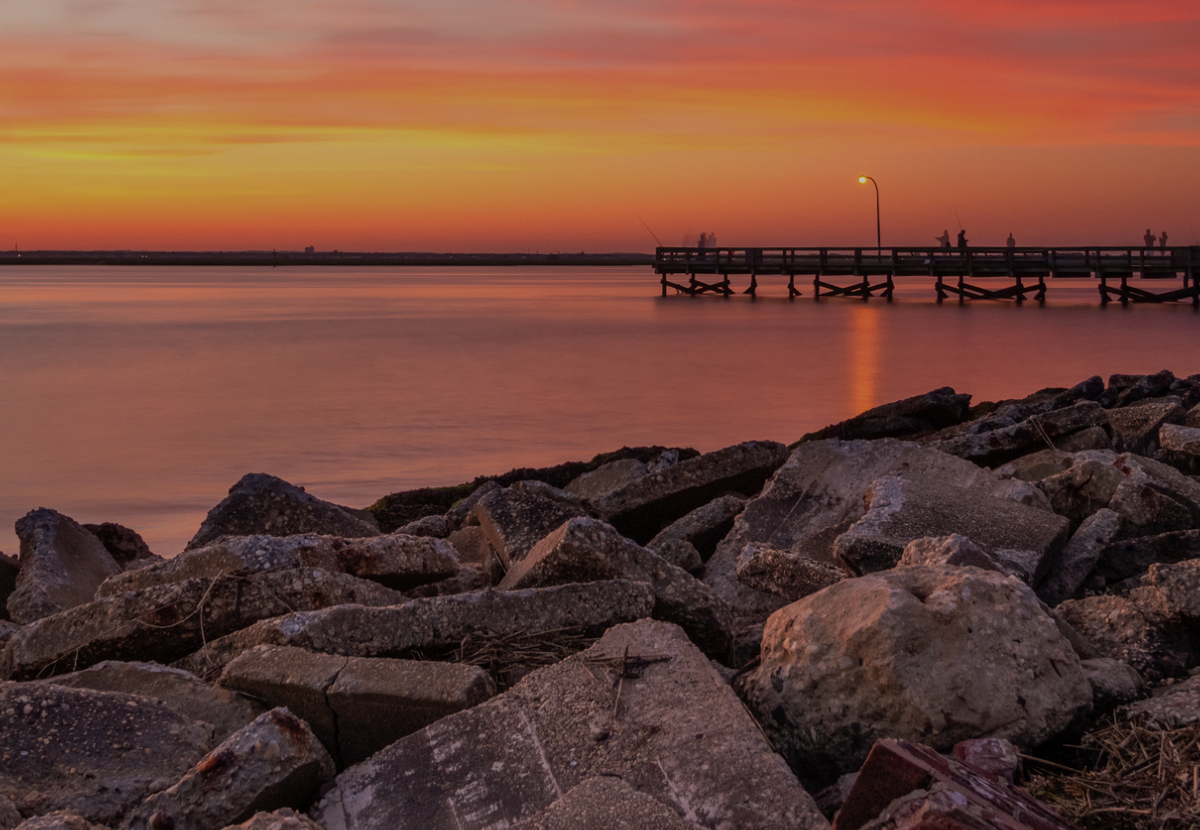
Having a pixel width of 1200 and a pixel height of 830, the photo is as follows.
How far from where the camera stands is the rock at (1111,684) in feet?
10.2

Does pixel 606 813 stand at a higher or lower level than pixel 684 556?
higher

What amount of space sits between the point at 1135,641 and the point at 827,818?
152 centimetres

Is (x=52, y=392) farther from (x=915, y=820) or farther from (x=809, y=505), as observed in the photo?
(x=915, y=820)

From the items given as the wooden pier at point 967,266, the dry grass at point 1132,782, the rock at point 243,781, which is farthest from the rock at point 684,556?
the wooden pier at point 967,266

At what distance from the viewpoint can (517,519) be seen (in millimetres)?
5141

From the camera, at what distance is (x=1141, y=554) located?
4430mm

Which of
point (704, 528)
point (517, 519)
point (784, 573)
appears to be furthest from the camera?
point (704, 528)

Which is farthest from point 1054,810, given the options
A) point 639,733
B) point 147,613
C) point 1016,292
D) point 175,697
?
point 1016,292

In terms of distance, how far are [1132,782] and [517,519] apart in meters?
3.01

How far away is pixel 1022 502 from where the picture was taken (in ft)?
16.6

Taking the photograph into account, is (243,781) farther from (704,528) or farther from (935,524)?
(704,528)

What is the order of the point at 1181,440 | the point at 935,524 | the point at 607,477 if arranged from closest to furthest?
1. the point at 935,524
2. the point at 1181,440
3. the point at 607,477

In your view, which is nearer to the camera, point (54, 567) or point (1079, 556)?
point (1079, 556)

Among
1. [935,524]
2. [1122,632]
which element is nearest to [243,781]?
[1122,632]
